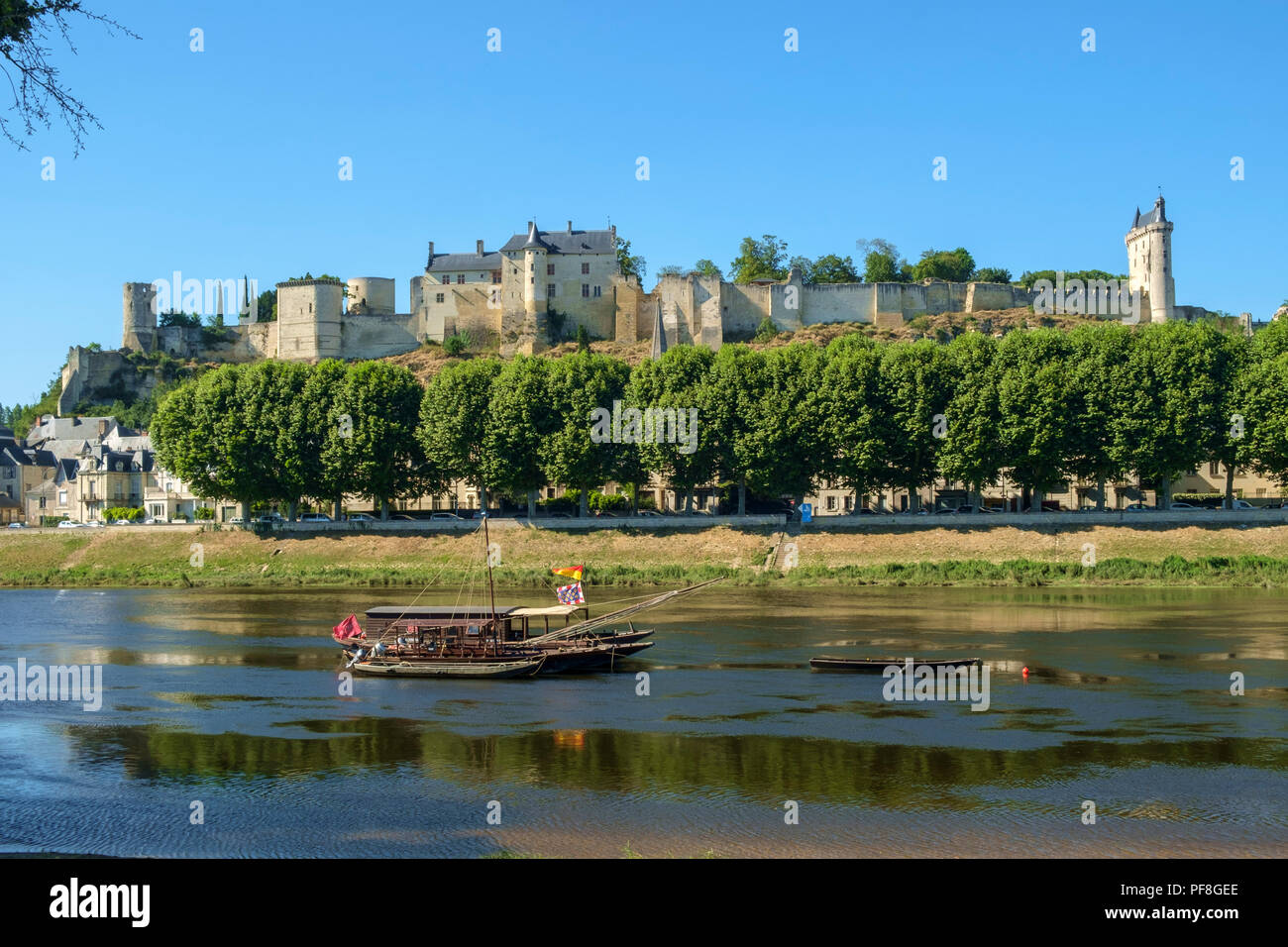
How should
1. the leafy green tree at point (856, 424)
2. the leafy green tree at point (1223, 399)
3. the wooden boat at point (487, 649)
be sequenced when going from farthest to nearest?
the leafy green tree at point (856, 424) < the leafy green tree at point (1223, 399) < the wooden boat at point (487, 649)

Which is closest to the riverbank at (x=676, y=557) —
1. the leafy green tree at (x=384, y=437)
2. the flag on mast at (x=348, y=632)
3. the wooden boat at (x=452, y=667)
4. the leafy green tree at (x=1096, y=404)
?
the leafy green tree at (x=384, y=437)

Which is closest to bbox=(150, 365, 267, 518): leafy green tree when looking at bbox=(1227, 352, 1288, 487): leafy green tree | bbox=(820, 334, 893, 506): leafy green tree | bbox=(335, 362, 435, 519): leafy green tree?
bbox=(335, 362, 435, 519): leafy green tree

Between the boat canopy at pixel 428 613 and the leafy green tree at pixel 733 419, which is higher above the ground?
the leafy green tree at pixel 733 419

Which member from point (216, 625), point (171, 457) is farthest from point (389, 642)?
point (171, 457)

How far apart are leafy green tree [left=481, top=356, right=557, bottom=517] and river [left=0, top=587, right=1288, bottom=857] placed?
3365 cm

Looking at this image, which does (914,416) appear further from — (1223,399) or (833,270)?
(833,270)

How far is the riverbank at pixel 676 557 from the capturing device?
216ft

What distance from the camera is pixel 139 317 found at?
→ 14462cm

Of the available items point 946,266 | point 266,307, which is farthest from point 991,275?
point 266,307

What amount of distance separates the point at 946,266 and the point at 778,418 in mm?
97533

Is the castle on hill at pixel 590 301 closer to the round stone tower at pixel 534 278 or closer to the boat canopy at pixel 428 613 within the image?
the round stone tower at pixel 534 278

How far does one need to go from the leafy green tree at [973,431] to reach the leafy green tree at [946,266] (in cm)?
9008

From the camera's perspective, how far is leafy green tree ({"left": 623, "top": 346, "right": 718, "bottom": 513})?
7806cm

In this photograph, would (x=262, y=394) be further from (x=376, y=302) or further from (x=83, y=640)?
(x=376, y=302)
